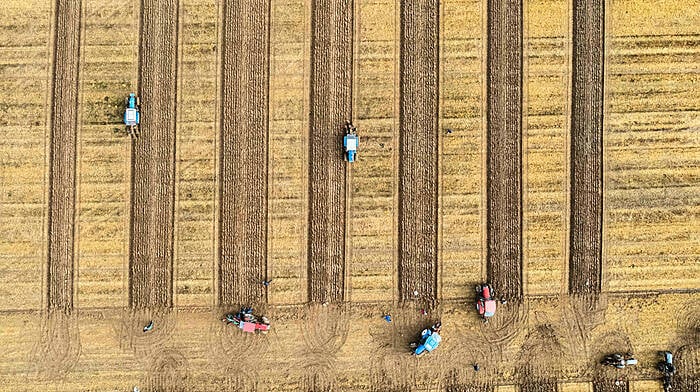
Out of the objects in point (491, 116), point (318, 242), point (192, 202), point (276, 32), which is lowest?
point (318, 242)

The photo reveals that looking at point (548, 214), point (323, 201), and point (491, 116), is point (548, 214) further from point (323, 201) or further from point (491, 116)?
point (323, 201)

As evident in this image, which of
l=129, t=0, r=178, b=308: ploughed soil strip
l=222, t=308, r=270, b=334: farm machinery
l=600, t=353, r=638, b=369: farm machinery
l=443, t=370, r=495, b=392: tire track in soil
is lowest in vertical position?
l=443, t=370, r=495, b=392: tire track in soil

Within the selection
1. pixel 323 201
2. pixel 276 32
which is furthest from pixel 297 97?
pixel 323 201

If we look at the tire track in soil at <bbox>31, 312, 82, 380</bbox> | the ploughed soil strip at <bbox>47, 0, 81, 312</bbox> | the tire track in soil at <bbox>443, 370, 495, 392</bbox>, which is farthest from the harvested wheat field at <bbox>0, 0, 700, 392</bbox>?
the tire track in soil at <bbox>31, 312, 82, 380</bbox>

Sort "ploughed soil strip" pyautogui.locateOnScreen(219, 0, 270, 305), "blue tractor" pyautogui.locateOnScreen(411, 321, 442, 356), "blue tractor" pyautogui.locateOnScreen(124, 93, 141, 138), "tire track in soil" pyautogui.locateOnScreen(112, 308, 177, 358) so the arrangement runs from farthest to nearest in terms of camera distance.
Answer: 1. "ploughed soil strip" pyautogui.locateOnScreen(219, 0, 270, 305)
2. "tire track in soil" pyautogui.locateOnScreen(112, 308, 177, 358)
3. "blue tractor" pyautogui.locateOnScreen(411, 321, 442, 356)
4. "blue tractor" pyautogui.locateOnScreen(124, 93, 141, 138)

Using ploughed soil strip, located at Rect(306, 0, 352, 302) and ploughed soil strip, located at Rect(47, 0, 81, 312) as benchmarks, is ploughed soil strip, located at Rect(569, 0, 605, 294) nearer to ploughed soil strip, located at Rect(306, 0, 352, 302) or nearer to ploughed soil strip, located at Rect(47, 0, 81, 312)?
ploughed soil strip, located at Rect(306, 0, 352, 302)
